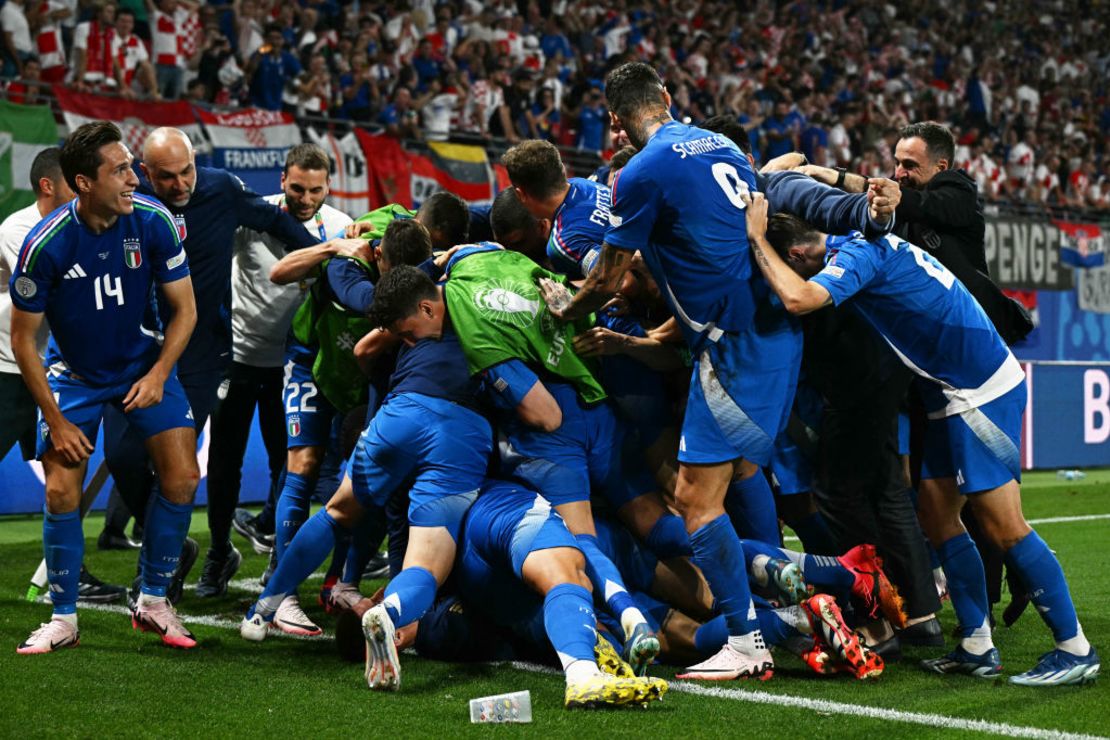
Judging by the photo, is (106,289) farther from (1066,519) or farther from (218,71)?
(218,71)

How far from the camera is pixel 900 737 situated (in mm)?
4082

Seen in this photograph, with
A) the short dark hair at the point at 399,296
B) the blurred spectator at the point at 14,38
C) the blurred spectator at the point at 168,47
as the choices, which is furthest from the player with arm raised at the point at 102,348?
the blurred spectator at the point at 168,47

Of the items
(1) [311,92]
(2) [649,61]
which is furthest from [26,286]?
(2) [649,61]

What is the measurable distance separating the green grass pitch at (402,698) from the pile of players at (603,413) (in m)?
0.14

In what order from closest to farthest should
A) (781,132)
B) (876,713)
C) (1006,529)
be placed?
(876,713)
(1006,529)
(781,132)

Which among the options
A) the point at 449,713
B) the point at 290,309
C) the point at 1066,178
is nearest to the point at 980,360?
the point at 449,713

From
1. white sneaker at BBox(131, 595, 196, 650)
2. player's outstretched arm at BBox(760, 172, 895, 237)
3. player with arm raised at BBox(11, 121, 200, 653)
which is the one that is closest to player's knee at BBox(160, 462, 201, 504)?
player with arm raised at BBox(11, 121, 200, 653)

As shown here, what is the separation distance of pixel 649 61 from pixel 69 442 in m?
16.5

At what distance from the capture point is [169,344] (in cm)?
561

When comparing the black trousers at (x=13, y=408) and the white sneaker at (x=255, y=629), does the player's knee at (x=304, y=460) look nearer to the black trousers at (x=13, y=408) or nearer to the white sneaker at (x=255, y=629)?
the white sneaker at (x=255, y=629)

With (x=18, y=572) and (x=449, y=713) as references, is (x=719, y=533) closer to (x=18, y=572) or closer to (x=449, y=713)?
(x=449, y=713)

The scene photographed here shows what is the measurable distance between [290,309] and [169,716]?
Result: 326 centimetres

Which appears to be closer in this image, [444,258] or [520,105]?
[444,258]

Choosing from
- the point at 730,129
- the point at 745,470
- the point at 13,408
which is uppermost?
the point at 730,129
